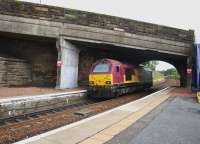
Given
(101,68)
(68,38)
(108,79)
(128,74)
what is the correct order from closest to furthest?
(108,79) → (101,68) → (68,38) → (128,74)

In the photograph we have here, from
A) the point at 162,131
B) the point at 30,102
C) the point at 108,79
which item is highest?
the point at 108,79

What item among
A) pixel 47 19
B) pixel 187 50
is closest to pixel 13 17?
pixel 47 19

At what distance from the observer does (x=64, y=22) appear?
22047 mm

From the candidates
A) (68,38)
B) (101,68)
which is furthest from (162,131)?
(68,38)

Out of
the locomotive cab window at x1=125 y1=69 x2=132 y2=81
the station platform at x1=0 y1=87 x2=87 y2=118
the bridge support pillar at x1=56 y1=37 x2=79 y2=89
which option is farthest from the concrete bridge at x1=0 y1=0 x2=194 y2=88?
the station platform at x1=0 y1=87 x2=87 y2=118

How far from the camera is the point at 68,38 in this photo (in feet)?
72.3

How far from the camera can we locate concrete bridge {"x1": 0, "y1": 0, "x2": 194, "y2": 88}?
69.1 feet

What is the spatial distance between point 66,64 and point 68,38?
84.2 inches

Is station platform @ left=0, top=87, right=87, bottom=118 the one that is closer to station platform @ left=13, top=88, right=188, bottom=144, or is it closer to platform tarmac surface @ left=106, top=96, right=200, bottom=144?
station platform @ left=13, top=88, right=188, bottom=144

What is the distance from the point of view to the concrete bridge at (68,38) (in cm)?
2105

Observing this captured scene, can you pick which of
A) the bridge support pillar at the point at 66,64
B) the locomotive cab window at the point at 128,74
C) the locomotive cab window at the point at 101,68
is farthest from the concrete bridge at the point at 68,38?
the locomotive cab window at the point at 101,68

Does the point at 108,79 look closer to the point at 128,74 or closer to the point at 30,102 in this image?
the point at 128,74

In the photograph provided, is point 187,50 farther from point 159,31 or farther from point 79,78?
point 79,78

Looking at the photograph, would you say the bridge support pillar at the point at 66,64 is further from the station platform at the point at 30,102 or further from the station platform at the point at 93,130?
the station platform at the point at 93,130
